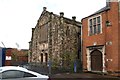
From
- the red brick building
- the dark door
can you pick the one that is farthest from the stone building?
the dark door

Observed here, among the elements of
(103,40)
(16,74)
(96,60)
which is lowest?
(16,74)

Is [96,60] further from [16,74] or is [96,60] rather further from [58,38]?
[16,74]

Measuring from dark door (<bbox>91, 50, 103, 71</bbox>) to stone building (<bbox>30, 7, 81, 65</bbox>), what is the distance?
602cm

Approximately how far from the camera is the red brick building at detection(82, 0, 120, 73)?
26438mm

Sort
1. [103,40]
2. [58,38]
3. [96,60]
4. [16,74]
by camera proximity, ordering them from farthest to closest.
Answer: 1. [58,38]
2. [96,60]
3. [103,40]
4. [16,74]

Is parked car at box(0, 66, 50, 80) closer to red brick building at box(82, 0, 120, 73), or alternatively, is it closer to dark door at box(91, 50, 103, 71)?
red brick building at box(82, 0, 120, 73)

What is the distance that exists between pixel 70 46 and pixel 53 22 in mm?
5055

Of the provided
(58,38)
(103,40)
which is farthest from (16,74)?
(58,38)

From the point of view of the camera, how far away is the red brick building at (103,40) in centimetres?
2644

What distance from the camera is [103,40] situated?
28.3m

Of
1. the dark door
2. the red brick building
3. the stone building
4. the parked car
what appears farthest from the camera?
the stone building

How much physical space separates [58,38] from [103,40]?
10.7 meters

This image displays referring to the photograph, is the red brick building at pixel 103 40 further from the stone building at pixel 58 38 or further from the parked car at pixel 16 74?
the parked car at pixel 16 74

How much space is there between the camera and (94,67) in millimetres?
29984
